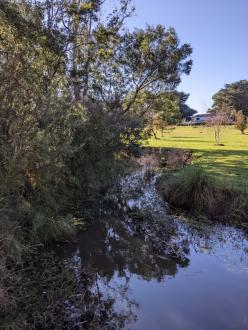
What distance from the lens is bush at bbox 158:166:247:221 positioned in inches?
387

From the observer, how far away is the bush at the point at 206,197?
9.84 meters

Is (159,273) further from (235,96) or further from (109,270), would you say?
(235,96)

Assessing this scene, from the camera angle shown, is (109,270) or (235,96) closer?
(109,270)

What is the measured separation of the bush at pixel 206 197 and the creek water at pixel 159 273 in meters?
0.79

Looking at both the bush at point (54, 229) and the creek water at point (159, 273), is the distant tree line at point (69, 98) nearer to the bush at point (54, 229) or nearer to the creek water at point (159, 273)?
the bush at point (54, 229)

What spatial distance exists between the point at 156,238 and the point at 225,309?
124 inches

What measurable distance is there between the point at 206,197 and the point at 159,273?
4172 mm

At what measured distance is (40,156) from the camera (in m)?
5.90

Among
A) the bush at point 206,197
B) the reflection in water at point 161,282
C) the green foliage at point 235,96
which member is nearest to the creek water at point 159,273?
the reflection in water at point 161,282

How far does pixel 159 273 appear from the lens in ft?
22.2

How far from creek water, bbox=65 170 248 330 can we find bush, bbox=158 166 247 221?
2.58 feet

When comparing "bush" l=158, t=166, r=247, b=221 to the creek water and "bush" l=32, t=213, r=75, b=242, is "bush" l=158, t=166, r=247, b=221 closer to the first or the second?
the creek water

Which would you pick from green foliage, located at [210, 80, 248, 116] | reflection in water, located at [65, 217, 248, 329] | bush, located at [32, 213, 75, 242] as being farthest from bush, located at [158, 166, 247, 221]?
green foliage, located at [210, 80, 248, 116]

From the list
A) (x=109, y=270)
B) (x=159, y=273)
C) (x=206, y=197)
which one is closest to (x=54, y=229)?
(x=109, y=270)
